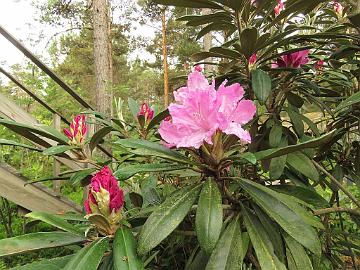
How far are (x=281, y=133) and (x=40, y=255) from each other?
3107 millimetres

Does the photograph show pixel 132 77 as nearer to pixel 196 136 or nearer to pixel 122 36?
pixel 122 36

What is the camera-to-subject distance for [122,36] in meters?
14.5

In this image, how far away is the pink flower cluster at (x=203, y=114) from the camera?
73cm

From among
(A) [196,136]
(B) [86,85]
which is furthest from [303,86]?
(B) [86,85]

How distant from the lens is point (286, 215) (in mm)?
743

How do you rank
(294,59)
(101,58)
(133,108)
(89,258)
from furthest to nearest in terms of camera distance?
(101,58)
(133,108)
(294,59)
(89,258)

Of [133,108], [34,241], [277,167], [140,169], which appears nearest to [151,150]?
[140,169]

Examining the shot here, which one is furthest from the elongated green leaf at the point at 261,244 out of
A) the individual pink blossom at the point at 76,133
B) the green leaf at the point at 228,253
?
the individual pink blossom at the point at 76,133

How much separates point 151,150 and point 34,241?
0.30 meters

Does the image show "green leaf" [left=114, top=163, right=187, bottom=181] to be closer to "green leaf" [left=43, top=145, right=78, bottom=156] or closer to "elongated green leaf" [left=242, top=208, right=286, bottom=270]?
"elongated green leaf" [left=242, top=208, right=286, bottom=270]

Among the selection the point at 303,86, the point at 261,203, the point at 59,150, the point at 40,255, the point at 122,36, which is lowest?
the point at 40,255

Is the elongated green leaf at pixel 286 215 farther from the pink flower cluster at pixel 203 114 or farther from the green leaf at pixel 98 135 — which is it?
the green leaf at pixel 98 135

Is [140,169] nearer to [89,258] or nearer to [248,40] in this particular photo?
[89,258]

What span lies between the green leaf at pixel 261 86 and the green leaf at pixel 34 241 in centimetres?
58
